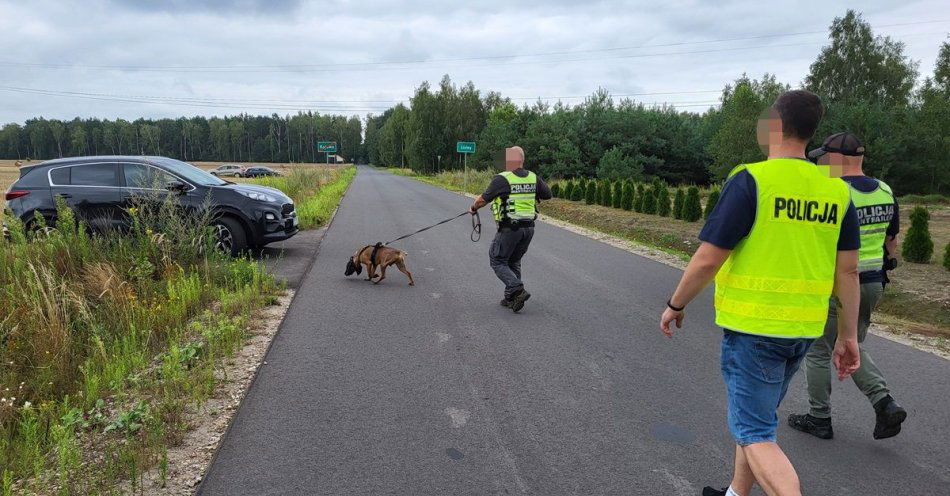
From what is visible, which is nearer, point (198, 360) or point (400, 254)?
point (198, 360)

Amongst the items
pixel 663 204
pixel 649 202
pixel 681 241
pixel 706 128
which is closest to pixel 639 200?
pixel 649 202

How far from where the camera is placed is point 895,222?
378cm

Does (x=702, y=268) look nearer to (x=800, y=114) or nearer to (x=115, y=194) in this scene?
(x=800, y=114)

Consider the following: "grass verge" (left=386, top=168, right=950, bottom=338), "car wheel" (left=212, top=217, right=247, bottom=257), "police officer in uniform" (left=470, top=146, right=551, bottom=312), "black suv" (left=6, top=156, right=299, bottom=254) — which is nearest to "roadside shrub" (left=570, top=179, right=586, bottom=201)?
"grass verge" (left=386, top=168, right=950, bottom=338)

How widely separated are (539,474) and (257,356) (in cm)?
295

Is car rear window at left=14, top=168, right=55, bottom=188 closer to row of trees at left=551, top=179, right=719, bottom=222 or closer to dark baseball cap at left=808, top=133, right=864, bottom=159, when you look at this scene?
dark baseball cap at left=808, top=133, right=864, bottom=159

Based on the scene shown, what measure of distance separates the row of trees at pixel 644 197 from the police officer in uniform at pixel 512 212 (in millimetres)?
6859

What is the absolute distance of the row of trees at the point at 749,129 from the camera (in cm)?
3612

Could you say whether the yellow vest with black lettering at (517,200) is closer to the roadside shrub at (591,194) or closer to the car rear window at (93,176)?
the car rear window at (93,176)

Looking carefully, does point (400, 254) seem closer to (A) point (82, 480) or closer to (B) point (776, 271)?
(A) point (82, 480)

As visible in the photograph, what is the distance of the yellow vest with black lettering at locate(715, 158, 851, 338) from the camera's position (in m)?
2.27

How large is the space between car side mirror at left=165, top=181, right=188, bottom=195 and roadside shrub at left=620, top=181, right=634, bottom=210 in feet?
47.9

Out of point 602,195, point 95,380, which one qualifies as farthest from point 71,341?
point 602,195

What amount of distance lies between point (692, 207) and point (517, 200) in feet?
36.7
